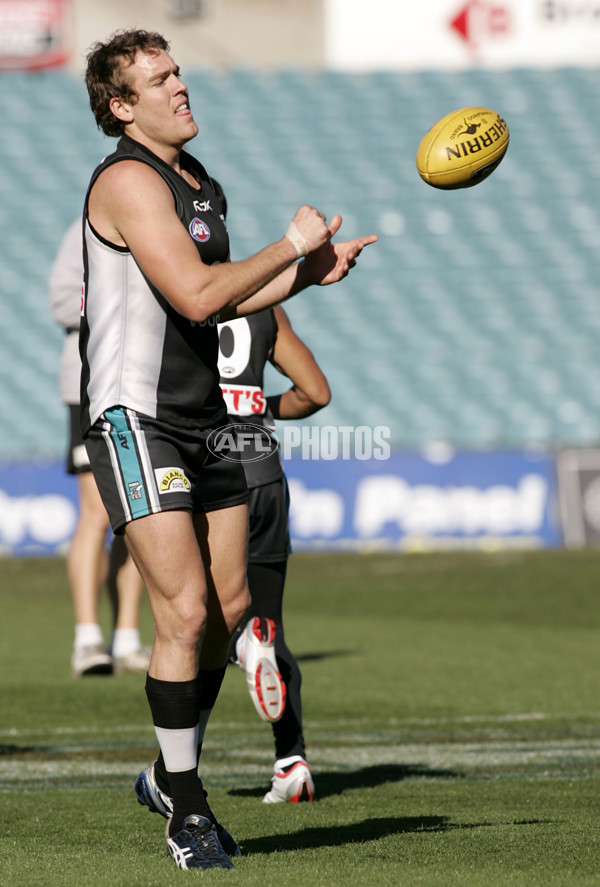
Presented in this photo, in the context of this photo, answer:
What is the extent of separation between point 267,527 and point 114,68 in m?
1.89

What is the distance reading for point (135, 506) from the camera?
3.72m

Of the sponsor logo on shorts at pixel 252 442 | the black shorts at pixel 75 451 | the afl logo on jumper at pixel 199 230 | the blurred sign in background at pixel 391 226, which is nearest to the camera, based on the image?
the afl logo on jumper at pixel 199 230

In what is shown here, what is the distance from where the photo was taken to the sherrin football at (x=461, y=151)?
4.57m

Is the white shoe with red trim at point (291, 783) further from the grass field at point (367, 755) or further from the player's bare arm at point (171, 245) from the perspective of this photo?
the player's bare arm at point (171, 245)

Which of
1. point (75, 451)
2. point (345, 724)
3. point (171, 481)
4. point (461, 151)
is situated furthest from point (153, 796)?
point (75, 451)

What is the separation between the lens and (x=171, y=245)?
362 cm

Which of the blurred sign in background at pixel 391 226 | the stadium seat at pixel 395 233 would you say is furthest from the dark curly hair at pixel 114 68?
the stadium seat at pixel 395 233

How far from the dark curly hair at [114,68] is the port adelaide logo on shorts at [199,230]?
37 centimetres

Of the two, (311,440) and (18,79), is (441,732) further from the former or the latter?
(18,79)

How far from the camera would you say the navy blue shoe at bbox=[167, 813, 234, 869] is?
354cm

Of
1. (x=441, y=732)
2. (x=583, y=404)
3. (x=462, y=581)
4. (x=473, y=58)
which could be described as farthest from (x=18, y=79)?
(x=441, y=732)

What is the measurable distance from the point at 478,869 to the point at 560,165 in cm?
1623

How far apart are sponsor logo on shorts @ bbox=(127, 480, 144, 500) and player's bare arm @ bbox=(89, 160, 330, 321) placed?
0.47 meters

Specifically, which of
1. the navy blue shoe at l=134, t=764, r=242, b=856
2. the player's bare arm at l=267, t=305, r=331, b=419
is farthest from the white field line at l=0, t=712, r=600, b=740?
the navy blue shoe at l=134, t=764, r=242, b=856
